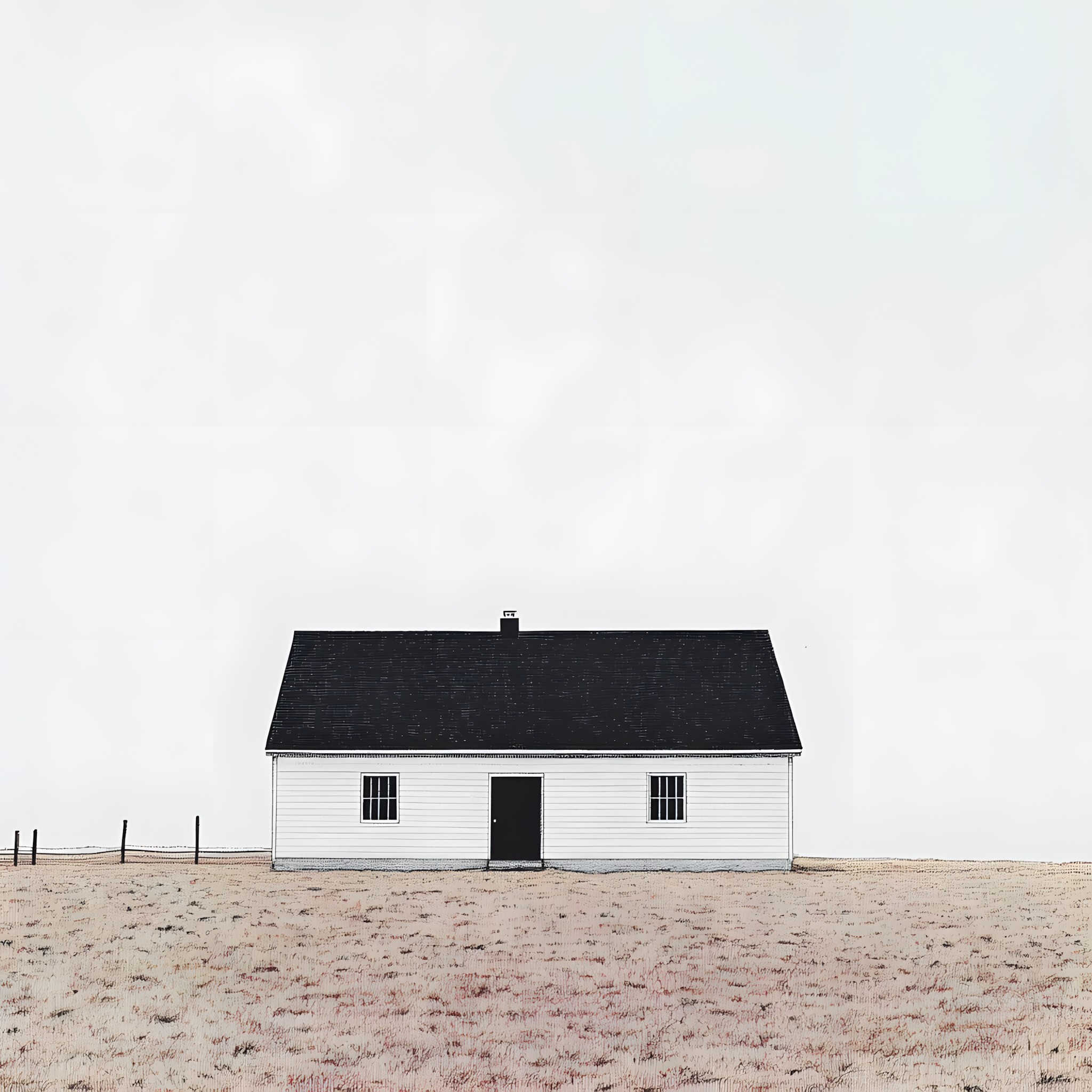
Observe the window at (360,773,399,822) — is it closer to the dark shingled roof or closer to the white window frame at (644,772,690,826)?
the dark shingled roof

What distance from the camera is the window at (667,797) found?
3166 centimetres

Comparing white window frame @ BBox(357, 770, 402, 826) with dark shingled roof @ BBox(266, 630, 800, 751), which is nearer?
white window frame @ BBox(357, 770, 402, 826)

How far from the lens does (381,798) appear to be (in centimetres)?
3184

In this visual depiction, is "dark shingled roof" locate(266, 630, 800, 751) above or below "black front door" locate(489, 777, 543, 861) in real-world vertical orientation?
above

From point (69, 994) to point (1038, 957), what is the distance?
15.2m

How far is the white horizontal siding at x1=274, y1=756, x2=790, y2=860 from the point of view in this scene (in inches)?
1240

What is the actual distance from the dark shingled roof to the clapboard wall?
0.46m

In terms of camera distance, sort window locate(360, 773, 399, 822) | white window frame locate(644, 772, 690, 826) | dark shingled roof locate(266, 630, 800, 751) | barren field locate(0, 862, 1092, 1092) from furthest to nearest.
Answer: dark shingled roof locate(266, 630, 800, 751), window locate(360, 773, 399, 822), white window frame locate(644, 772, 690, 826), barren field locate(0, 862, 1092, 1092)

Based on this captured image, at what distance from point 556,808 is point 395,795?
394 centimetres

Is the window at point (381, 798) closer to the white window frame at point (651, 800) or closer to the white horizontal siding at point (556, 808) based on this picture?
the white horizontal siding at point (556, 808)

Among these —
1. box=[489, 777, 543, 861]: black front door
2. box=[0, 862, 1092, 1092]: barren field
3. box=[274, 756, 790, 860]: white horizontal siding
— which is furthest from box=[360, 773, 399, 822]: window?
box=[489, 777, 543, 861]: black front door

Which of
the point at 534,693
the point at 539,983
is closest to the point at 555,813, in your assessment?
the point at 534,693

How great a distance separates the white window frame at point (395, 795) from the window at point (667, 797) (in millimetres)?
6058

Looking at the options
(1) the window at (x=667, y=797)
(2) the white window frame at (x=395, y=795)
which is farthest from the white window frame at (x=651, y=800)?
(2) the white window frame at (x=395, y=795)
